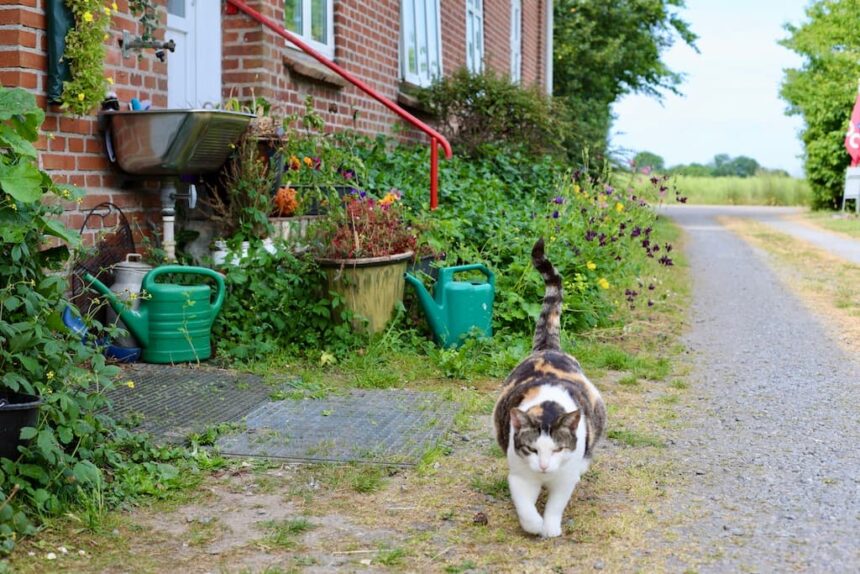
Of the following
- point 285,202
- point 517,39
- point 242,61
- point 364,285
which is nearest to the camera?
point 364,285

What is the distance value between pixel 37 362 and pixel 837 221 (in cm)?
1994

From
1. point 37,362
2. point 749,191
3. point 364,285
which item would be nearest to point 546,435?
point 37,362

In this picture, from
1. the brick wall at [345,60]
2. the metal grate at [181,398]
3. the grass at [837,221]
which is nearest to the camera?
the metal grate at [181,398]

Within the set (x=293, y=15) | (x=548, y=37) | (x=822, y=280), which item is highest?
(x=548, y=37)

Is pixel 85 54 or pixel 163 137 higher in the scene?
pixel 85 54

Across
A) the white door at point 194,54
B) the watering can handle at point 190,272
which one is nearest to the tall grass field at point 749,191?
the white door at point 194,54

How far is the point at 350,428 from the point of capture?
162 inches

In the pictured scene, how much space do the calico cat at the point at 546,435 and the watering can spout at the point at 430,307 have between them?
7.29 ft

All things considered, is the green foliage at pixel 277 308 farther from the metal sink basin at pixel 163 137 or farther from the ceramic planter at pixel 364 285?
the metal sink basin at pixel 163 137

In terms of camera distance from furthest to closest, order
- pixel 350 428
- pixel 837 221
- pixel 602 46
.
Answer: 1. pixel 602 46
2. pixel 837 221
3. pixel 350 428

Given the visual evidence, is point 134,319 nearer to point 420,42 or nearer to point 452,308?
point 452,308

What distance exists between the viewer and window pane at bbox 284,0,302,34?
7852mm

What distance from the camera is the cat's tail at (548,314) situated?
3.78 m

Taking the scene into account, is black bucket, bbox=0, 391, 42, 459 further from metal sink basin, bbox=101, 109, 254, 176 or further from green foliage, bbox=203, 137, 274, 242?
green foliage, bbox=203, 137, 274, 242
